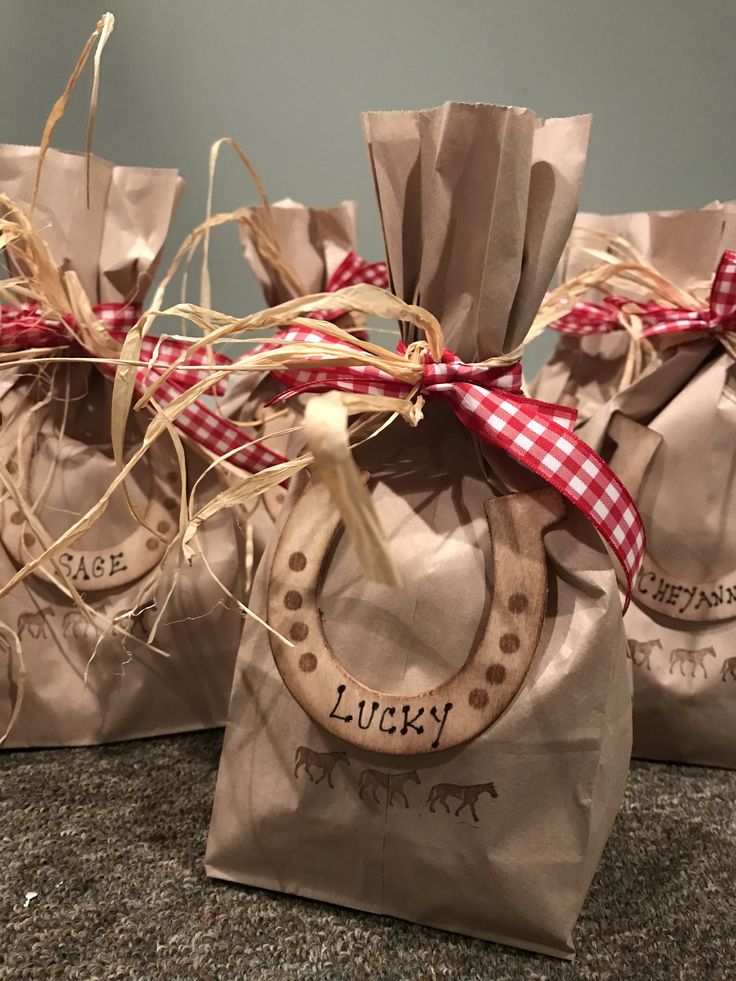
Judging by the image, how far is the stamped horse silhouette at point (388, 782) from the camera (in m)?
→ 0.46

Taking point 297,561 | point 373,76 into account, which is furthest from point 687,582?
point 373,76

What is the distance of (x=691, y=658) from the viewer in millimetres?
626

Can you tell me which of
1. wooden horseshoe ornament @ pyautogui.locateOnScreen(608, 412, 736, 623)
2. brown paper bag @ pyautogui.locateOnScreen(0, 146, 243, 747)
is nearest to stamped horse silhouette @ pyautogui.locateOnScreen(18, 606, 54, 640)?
brown paper bag @ pyautogui.locateOnScreen(0, 146, 243, 747)

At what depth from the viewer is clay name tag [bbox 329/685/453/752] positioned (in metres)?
0.45

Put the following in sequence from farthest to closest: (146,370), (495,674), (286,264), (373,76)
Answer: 1. (373,76)
2. (286,264)
3. (146,370)
4. (495,674)

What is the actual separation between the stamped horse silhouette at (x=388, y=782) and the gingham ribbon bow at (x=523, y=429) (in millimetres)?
164

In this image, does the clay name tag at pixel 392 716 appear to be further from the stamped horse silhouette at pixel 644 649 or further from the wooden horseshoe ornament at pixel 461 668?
the stamped horse silhouette at pixel 644 649

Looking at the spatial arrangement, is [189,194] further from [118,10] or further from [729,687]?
[729,687]

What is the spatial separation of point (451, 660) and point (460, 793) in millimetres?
70

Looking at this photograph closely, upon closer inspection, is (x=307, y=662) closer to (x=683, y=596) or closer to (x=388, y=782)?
(x=388, y=782)

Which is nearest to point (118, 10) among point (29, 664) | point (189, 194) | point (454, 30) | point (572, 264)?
point (189, 194)

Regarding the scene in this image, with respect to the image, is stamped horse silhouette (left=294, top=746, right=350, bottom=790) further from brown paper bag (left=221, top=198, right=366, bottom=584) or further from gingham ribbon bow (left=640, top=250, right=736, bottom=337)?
gingham ribbon bow (left=640, top=250, right=736, bottom=337)

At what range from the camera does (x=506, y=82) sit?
87cm

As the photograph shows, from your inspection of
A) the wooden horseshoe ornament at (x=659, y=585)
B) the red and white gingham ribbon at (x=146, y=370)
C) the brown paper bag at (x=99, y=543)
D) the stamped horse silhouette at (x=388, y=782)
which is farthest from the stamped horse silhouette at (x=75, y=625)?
the wooden horseshoe ornament at (x=659, y=585)
